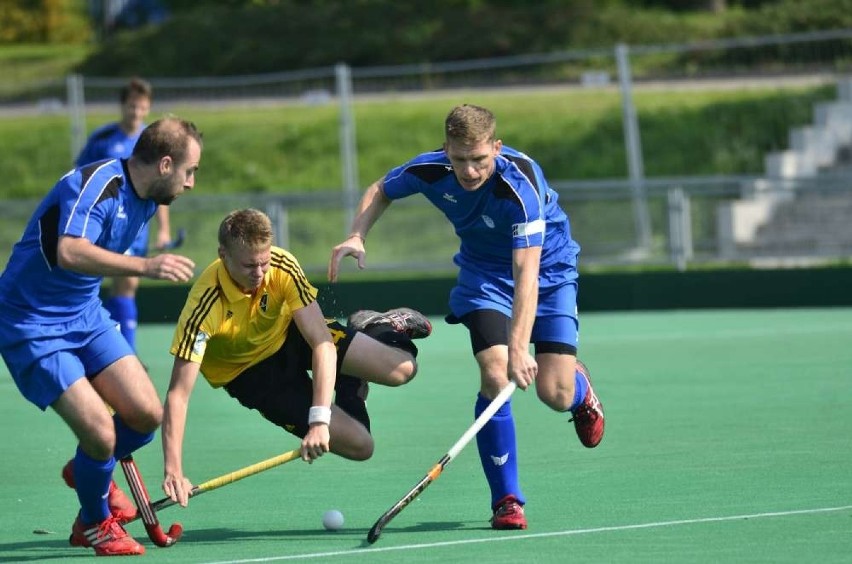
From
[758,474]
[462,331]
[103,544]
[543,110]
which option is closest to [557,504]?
[758,474]

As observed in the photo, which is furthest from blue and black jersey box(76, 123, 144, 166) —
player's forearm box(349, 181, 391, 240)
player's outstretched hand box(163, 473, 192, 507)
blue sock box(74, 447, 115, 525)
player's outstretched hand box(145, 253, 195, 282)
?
player's outstretched hand box(145, 253, 195, 282)

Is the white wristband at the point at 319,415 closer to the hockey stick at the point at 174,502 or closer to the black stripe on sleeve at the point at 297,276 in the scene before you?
the hockey stick at the point at 174,502

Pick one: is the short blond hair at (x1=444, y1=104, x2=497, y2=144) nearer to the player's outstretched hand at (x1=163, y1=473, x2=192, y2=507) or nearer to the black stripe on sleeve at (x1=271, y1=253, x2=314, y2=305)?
the black stripe on sleeve at (x1=271, y1=253, x2=314, y2=305)

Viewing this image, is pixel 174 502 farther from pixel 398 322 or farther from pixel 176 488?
pixel 398 322

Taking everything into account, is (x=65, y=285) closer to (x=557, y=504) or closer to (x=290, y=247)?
(x=557, y=504)

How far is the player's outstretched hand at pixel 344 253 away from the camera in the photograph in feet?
22.0

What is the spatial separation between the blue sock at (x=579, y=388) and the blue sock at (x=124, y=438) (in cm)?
183

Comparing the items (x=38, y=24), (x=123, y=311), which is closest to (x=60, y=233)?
(x=123, y=311)

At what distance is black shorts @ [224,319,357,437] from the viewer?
7.02 meters

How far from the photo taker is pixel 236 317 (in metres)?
6.71

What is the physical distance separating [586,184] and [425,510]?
379 inches

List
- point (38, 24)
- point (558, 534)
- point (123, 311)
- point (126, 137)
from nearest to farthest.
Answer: point (558, 534)
point (126, 137)
point (123, 311)
point (38, 24)

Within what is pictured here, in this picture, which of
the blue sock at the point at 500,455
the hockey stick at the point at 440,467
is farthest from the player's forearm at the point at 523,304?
the blue sock at the point at 500,455

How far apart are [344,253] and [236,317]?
498 mm
